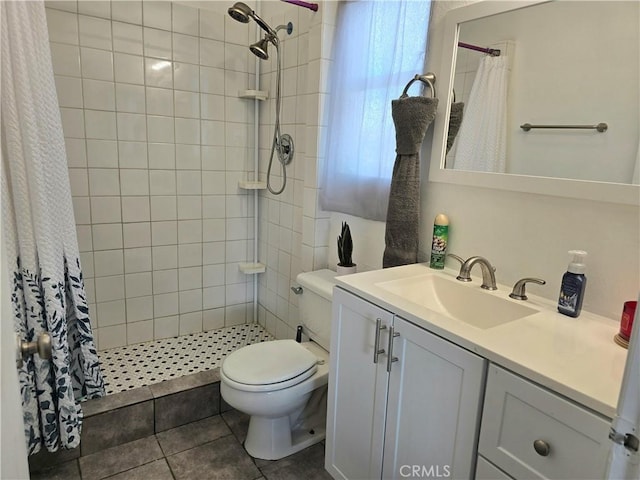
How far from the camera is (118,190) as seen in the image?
2.41 m

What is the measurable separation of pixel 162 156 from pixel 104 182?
0.34m

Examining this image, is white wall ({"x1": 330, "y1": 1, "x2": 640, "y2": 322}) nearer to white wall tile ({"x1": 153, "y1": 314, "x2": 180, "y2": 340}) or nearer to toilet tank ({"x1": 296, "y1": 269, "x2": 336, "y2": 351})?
toilet tank ({"x1": 296, "y1": 269, "x2": 336, "y2": 351})

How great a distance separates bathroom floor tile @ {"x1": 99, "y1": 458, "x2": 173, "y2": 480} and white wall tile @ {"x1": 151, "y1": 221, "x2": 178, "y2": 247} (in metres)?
1.22

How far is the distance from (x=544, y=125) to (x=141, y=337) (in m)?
2.40

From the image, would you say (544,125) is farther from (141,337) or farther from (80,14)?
(141,337)

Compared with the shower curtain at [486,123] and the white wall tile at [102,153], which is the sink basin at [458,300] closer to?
the shower curtain at [486,123]

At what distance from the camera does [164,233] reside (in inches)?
102

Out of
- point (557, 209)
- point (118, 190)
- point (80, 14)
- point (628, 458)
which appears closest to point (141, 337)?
point (118, 190)

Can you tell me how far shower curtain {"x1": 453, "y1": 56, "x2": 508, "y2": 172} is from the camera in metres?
1.44

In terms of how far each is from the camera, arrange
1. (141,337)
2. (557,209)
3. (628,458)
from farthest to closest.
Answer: (141,337) → (557,209) → (628,458)

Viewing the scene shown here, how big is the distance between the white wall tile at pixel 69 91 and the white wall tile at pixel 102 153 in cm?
20

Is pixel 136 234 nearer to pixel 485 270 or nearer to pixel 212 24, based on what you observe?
pixel 212 24

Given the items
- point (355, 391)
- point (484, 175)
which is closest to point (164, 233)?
point (355, 391)

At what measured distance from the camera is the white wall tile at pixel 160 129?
8.00ft
